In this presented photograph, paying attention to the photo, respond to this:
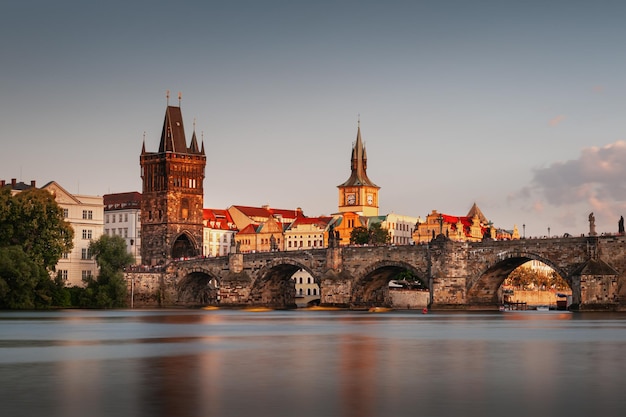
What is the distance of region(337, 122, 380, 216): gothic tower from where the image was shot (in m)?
183

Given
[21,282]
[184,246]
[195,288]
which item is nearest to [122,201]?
[184,246]

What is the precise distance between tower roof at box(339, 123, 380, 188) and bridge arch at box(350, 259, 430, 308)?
264ft

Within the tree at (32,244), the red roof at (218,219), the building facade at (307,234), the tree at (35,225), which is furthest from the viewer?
the red roof at (218,219)

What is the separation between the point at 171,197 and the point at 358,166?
6216 centimetres

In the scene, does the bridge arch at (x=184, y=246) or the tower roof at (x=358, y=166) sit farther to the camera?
the tower roof at (x=358, y=166)

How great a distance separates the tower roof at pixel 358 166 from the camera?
18538cm

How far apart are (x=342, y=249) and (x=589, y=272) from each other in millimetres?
27981

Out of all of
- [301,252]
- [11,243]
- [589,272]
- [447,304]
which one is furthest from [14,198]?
[589,272]

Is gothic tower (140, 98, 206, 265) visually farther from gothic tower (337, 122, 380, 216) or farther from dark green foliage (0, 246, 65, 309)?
gothic tower (337, 122, 380, 216)

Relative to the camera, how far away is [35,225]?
86.6 m

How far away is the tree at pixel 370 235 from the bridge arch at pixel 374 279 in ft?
147

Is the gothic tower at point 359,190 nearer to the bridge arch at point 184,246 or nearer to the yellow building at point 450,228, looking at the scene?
the yellow building at point 450,228

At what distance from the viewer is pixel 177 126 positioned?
134125mm

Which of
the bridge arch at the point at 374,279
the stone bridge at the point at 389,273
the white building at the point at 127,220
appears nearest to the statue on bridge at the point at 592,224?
the stone bridge at the point at 389,273
